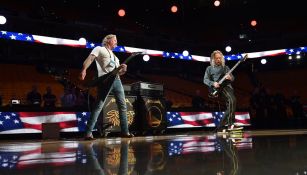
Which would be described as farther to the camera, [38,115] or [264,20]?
[264,20]

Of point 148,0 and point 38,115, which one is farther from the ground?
point 148,0

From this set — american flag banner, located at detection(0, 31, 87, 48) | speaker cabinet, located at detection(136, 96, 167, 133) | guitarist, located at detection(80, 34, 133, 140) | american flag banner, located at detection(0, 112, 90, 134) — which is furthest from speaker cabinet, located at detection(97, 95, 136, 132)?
→ american flag banner, located at detection(0, 31, 87, 48)

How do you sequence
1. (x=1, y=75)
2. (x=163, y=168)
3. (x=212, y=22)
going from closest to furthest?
(x=163, y=168) → (x=1, y=75) → (x=212, y=22)

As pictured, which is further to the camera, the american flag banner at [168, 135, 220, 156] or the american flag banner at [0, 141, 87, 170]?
the american flag banner at [168, 135, 220, 156]

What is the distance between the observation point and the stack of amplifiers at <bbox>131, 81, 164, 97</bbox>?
6.11 meters

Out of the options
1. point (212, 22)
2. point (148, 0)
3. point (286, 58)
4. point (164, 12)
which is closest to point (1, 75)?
point (148, 0)

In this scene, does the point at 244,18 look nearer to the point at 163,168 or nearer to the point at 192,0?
the point at 192,0

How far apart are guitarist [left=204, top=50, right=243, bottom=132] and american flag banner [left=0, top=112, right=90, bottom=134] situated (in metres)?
2.91

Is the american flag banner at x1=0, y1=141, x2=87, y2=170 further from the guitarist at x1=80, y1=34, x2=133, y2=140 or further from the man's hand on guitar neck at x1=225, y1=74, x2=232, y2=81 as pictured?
the man's hand on guitar neck at x1=225, y1=74, x2=232, y2=81

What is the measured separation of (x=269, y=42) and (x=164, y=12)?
5.21 m

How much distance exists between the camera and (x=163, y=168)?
5.28ft

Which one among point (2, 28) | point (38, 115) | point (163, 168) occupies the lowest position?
point (163, 168)

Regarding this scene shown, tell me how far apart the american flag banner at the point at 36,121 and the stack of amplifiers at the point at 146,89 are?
1.64m

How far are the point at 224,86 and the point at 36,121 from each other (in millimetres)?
3689
